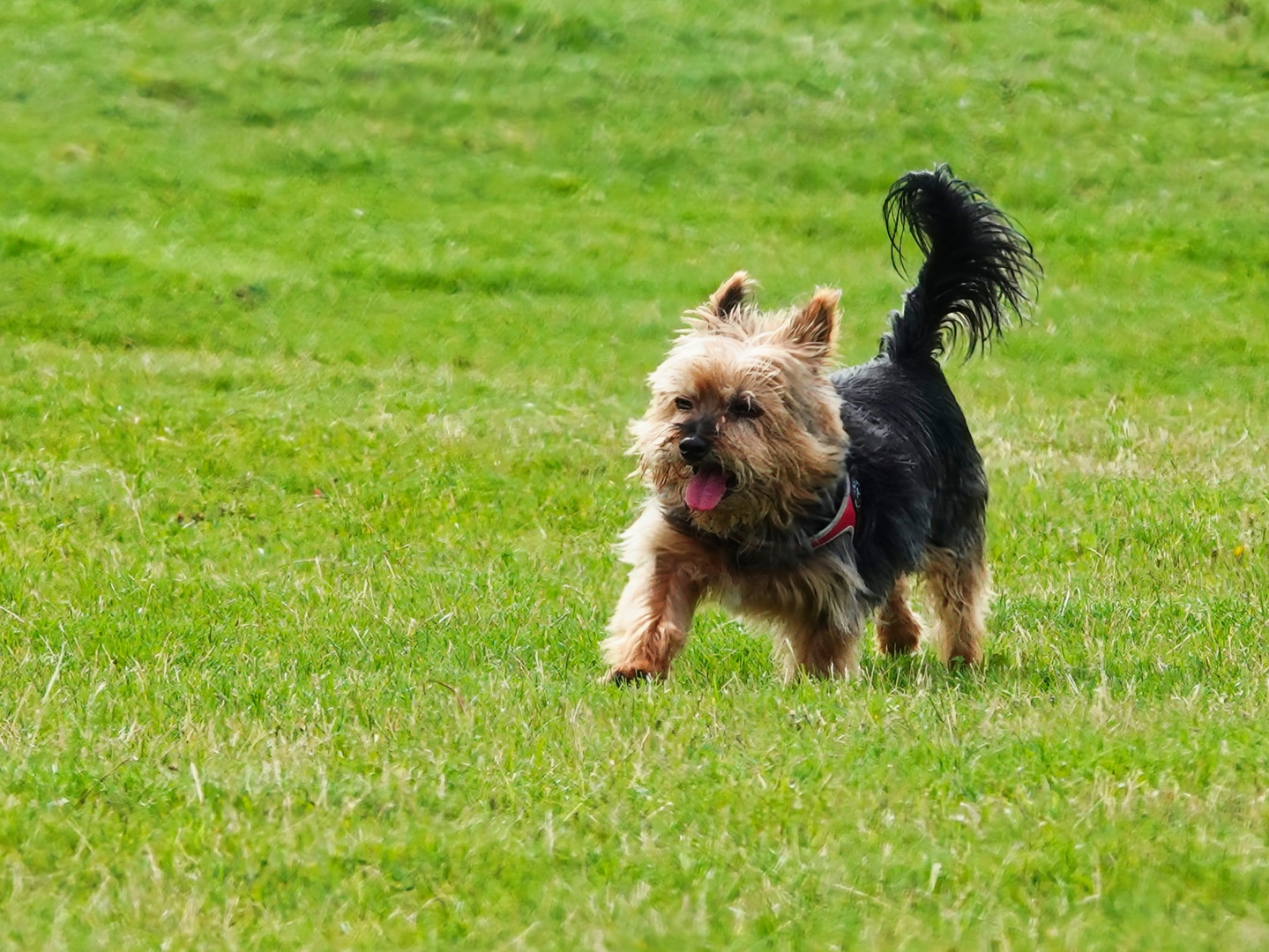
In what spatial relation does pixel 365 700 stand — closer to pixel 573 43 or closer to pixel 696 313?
pixel 696 313

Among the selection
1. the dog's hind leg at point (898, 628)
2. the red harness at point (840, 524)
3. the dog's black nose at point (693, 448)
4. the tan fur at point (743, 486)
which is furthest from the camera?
the dog's hind leg at point (898, 628)

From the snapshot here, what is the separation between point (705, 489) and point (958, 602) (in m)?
2.01

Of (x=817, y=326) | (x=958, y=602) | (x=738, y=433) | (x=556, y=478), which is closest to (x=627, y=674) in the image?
(x=738, y=433)

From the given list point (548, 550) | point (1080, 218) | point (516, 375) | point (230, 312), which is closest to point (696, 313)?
point (548, 550)

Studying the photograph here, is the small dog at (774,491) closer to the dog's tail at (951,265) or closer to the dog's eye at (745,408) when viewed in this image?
the dog's eye at (745,408)

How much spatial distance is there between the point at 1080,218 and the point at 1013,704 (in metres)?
17.7

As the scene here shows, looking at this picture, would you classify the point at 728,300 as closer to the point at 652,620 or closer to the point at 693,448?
the point at 693,448

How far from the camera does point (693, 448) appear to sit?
6.56m

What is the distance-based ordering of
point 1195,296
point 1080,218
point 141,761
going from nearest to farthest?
1. point 141,761
2. point 1195,296
3. point 1080,218

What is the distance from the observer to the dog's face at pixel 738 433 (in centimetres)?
660

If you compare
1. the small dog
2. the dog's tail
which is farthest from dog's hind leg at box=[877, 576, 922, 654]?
the dog's tail

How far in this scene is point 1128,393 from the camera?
16.4m

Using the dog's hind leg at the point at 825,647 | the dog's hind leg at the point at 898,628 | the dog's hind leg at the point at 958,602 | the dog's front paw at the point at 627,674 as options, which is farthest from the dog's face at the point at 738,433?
the dog's hind leg at the point at 898,628

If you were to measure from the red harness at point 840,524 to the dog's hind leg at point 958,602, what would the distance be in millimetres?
1217
